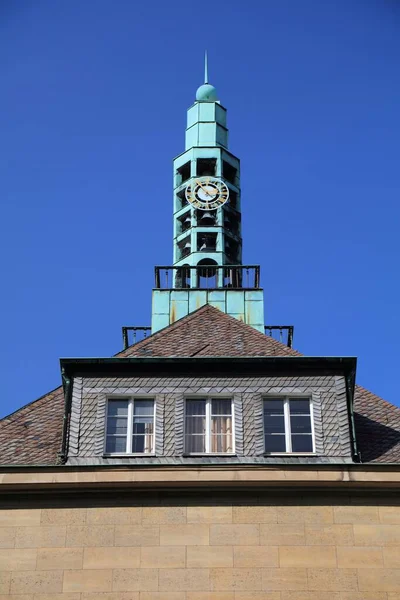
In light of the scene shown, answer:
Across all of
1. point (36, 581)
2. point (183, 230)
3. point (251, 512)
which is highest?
point (183, 230)

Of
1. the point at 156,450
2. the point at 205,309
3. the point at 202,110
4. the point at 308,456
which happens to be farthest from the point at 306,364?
the point at 202,110

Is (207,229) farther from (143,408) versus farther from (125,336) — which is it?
(143,408)

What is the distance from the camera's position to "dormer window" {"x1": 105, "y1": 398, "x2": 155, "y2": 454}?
25.6 m

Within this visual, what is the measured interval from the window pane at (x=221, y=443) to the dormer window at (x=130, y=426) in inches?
54.4

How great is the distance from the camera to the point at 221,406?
26.3m

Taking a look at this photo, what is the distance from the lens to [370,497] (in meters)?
24.7

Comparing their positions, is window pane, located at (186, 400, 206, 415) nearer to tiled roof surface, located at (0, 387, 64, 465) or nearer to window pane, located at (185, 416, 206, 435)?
window pane, located at (185, 416, 206, 435)

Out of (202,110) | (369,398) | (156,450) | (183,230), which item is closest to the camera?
(156,450)

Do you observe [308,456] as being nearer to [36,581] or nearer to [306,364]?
[306,364]

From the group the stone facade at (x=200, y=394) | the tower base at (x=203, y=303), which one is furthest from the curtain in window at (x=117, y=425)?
the tower base at (x=203, y=303)

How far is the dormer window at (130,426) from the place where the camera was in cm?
2561

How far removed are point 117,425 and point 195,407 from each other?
185 cm

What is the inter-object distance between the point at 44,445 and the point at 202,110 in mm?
28589

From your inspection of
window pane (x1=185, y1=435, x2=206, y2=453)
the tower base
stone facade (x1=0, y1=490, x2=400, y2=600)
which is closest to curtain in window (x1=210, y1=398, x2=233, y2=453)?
window pane (x1=185, y1=435, x2=206, y2=453)
